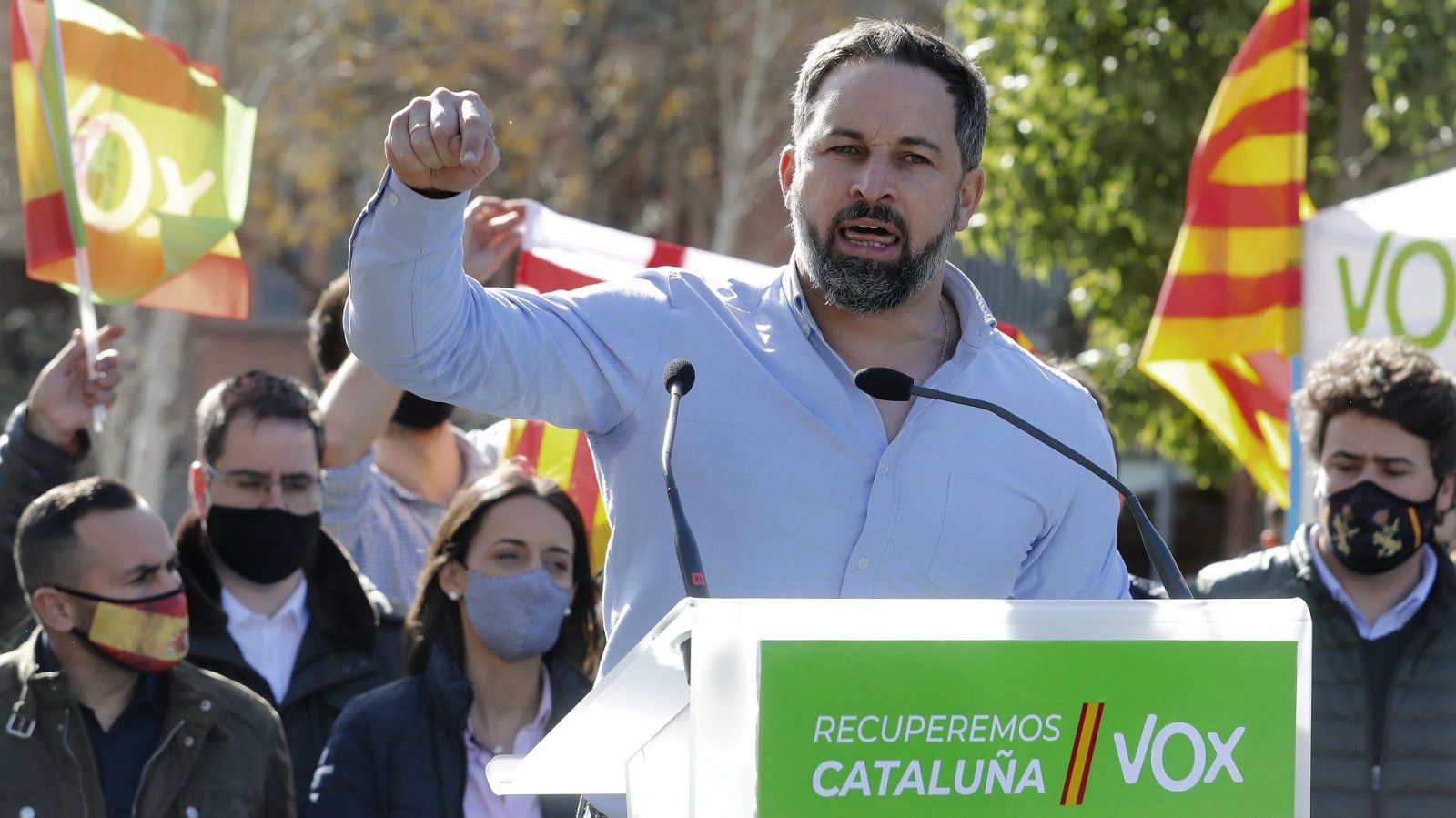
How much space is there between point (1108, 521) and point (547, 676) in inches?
76.8

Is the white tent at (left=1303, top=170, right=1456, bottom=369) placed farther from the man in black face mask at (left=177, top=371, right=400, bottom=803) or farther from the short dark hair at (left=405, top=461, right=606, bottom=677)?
the man in black face mask at (left=177, top=371, right=400, bottom=803)

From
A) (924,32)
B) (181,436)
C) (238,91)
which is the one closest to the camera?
(924,32)

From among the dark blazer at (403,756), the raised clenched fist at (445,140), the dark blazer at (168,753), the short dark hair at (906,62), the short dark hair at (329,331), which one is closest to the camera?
the raised clenched fist at (445,140)

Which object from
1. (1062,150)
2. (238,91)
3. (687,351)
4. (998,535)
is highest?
(238,91)

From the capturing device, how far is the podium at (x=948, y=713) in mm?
1853

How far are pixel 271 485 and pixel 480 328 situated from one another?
235 cm

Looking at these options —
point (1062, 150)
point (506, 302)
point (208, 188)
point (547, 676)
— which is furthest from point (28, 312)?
point (506, 302)

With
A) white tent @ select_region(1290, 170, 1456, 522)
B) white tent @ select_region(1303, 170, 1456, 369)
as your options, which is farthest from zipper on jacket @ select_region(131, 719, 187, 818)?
white tent @ select_region(1303, 170, 1456, 369)

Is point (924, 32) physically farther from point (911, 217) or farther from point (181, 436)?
point (181, 436)

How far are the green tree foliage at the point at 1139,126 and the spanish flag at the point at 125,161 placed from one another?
15.0ft

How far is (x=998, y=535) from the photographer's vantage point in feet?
8.59

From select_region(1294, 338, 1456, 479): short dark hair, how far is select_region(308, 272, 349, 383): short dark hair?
2.63 metres

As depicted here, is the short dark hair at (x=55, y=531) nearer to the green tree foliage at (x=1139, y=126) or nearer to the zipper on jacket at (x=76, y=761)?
the zipper on jacket at (x=76, y=761)

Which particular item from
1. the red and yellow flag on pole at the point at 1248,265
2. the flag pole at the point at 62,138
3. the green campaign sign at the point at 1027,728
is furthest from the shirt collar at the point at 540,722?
the red and yellow flag on pole at the point at 1248,265
